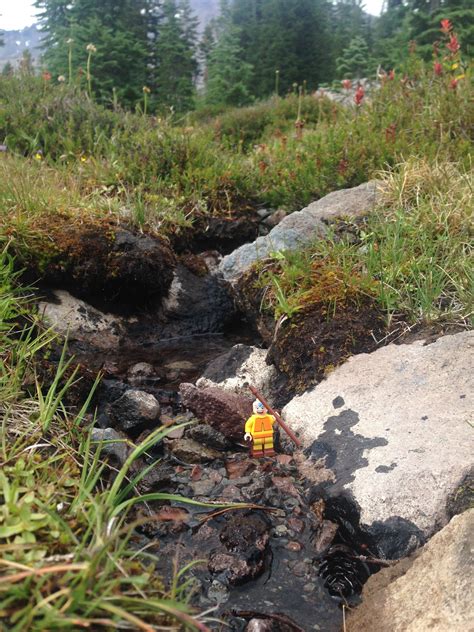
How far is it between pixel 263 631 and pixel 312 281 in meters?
2.64

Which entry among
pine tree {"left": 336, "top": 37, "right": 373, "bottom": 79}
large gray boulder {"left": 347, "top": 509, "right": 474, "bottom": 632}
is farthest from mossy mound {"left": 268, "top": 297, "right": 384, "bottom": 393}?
pine tree {"left": 336, "top": 37, "right": 373, "bottom": 79}

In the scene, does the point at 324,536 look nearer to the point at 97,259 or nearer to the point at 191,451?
the point at 191,451

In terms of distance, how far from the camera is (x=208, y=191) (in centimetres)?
723

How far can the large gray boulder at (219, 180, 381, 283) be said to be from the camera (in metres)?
5.27

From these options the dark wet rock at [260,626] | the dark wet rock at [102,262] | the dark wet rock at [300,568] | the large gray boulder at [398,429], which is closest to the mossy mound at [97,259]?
the dark wet rock at [102,262]

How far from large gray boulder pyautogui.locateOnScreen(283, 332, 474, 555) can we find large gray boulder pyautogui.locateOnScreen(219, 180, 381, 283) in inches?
65.3

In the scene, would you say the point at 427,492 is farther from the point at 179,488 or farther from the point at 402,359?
the point at 179,488

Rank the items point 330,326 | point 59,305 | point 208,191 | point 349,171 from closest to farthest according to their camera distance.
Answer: point 330,326 → point 59,305 → point 349,171 → point 208,191

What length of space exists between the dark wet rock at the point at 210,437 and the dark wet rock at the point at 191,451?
3 cm

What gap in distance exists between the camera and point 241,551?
2625 millimetres

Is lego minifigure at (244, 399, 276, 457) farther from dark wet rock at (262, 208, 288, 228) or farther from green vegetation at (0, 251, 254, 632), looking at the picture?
dark wet rock at (262, 208, 288, 228)

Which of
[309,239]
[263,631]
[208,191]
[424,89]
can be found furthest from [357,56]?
[263,631]

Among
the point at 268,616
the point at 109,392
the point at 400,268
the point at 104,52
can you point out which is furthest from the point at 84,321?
the point at 104,52

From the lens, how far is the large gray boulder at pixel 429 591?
1.94 metres
